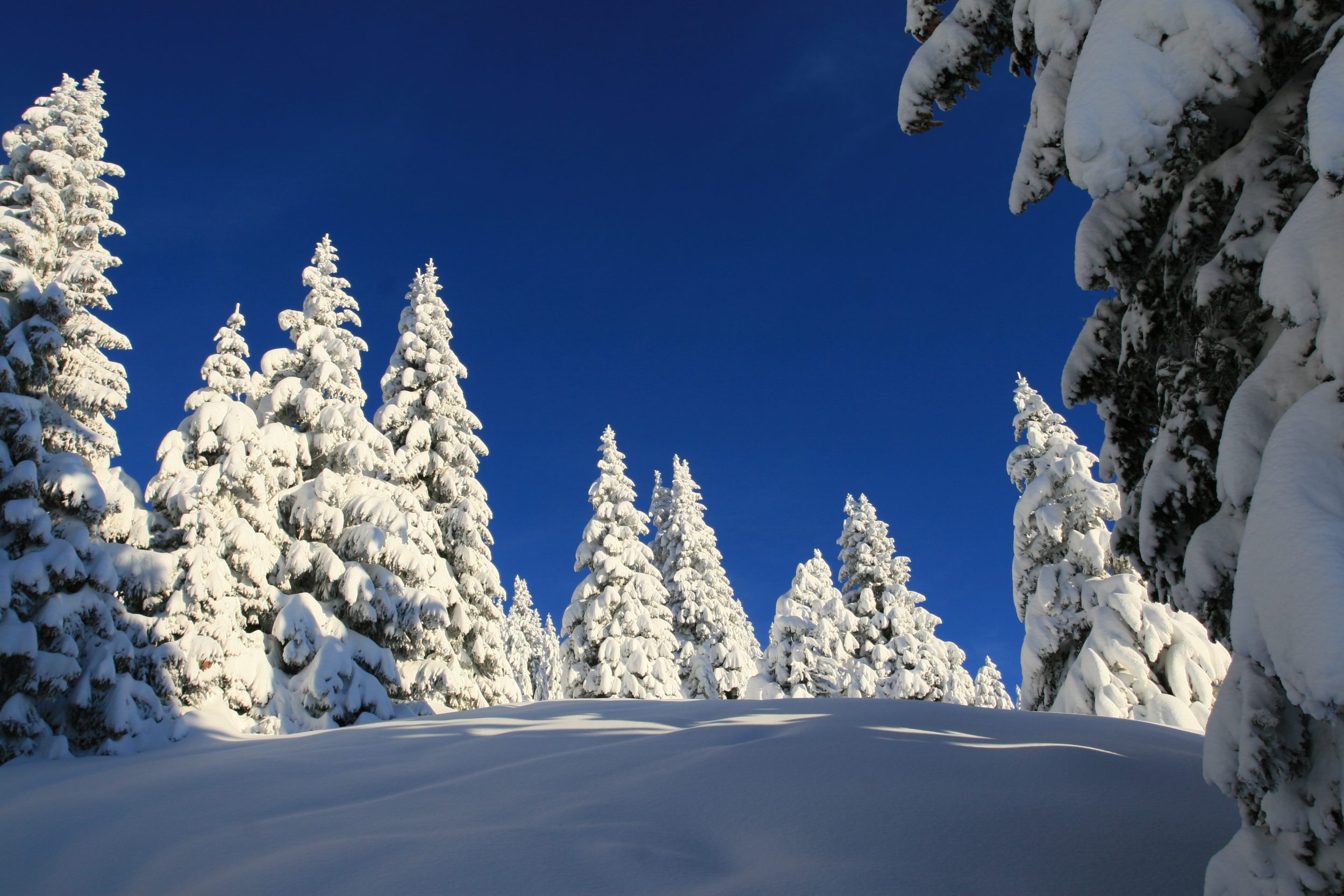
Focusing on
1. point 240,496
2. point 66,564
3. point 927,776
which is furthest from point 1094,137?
point 240,496

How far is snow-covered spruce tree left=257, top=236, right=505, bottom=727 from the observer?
16469 mm

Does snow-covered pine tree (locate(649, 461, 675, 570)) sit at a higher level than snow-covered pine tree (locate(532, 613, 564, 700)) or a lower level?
higher

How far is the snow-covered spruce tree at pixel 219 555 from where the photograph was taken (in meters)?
14.7

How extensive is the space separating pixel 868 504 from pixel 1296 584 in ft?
97.2

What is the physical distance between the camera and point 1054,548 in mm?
19094

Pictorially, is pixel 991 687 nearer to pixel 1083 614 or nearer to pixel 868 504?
pixel 868 504

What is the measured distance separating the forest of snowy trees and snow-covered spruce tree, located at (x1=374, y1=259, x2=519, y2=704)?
12 cm

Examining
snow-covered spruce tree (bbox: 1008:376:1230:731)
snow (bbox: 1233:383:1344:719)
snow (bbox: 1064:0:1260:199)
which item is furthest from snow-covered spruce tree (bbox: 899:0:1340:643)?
snow-covered spruce tree (bbox: 1008:376:1230:731)

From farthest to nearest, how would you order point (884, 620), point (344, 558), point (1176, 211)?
1. point (884, 620)
2. point (344, 558)
3. point (1176, 211)

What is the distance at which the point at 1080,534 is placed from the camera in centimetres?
1855

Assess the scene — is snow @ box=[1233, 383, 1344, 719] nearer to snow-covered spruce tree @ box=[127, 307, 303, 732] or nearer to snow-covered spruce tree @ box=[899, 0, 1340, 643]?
snow-covered spruce tree @ box=[899, 0, 1340, 643]

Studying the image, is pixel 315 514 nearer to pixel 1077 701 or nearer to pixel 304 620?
pixel 304 620

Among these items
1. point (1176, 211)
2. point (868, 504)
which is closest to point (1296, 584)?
point (1176, 211)

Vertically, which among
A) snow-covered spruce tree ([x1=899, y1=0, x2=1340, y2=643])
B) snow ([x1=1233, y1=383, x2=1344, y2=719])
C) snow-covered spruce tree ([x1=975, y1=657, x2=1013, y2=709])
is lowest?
snow-covered spruce tree ([x1=975, y1=657, x2=1013, y2=709])
